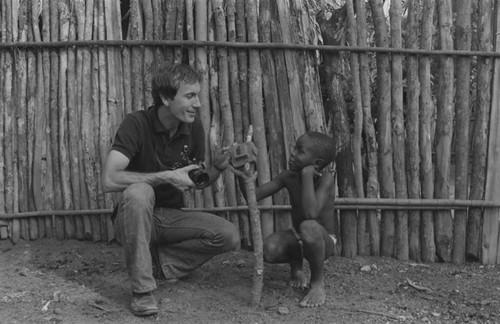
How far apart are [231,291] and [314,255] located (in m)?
0.64

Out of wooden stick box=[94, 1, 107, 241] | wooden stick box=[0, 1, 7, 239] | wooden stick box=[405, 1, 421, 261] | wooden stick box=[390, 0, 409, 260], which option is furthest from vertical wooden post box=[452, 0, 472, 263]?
wooden stick box=[0, 1, 7, 239]

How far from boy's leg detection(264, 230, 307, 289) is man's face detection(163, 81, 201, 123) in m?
0.98

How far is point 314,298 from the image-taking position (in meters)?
4.00

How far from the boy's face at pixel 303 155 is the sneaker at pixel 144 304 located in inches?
49.0

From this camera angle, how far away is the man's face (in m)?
4.11

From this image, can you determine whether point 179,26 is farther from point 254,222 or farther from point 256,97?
point 254,222

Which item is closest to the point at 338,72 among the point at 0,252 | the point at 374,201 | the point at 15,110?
the point at 374,201

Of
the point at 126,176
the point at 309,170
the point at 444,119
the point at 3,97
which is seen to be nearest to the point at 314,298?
the point at 309,170

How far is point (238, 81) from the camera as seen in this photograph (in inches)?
192

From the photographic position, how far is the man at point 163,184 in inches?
152

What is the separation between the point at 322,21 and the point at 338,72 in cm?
62

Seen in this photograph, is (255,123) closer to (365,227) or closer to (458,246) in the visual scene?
(365,227)

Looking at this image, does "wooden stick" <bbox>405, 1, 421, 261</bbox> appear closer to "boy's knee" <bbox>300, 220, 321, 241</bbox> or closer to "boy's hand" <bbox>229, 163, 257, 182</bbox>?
"boy's knee" <bbox>300, 220, 321, 241</bbox>

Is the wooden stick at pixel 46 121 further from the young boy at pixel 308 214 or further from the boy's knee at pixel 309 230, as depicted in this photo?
the boy's knee at pixel 309 230
